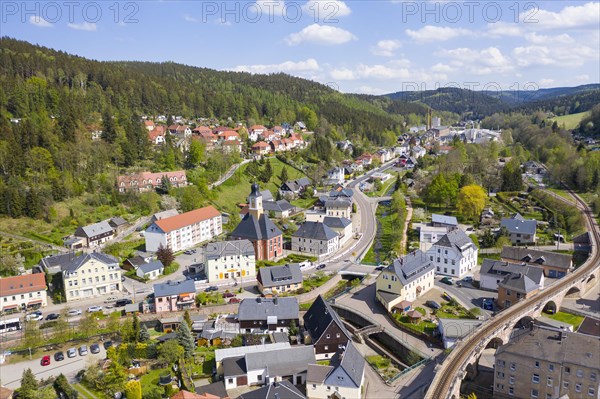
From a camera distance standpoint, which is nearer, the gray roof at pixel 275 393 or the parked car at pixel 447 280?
the gray roof at pixel 275 393

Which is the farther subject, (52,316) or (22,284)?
(22,284)

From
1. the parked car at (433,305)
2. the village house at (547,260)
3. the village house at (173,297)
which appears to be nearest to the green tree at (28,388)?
the village house at (173,297)

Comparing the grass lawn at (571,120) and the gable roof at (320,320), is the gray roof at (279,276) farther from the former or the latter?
the grass lawn at (571,120)

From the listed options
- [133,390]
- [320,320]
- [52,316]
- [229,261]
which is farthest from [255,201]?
[133,390]

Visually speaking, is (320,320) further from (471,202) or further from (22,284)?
(471,202)

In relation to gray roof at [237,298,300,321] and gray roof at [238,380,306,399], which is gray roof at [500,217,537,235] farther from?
gray roof at [238,380,306,399]

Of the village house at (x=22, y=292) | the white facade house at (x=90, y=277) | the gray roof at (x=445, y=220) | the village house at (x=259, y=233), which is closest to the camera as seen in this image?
the village house at (x=22, y=292)

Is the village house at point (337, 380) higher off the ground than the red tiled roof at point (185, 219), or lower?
lower

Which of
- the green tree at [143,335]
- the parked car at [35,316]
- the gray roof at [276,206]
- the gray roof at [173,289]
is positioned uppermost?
the gray roof at [276,206]

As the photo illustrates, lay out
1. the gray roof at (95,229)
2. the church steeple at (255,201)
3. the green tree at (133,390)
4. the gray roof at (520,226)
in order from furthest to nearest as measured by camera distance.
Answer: the gray roof at (520,226) → the church steeple at (255,201) → the gray roof at (95,229) → the green tree at (133,390)
